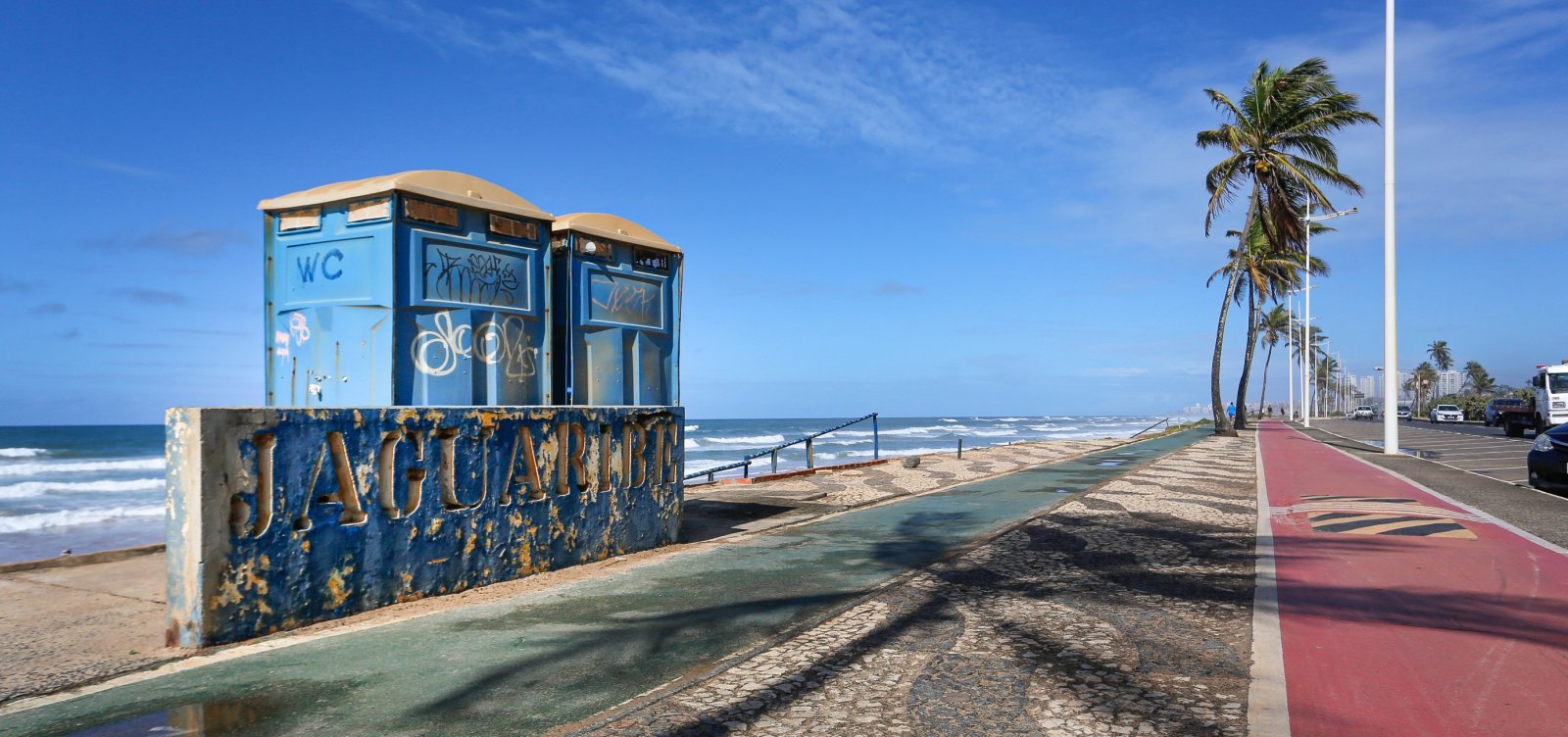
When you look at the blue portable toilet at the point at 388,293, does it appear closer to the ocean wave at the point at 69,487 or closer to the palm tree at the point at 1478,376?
the ocean wave at the point at 69,487

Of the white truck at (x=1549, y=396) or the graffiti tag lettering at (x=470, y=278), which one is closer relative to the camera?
the graffiti tag lettering at (x=470, y=278)

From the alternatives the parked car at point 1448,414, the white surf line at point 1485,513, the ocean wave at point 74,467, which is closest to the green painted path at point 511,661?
the white surf line at point 1485,513

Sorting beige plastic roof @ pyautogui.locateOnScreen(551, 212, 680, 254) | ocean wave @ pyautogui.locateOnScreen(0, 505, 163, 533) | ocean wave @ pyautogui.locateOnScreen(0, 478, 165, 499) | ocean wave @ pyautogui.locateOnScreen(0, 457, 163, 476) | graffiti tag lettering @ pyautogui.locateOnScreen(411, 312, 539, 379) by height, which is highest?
beige plastic roof @ pyautogui.locateOnScreen(551, 212, 680, 254)

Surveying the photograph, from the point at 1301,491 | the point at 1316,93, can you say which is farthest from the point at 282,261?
the point at 1316,93

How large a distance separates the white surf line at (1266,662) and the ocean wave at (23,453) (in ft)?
175

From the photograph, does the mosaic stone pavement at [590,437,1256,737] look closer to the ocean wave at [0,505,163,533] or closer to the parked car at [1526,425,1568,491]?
the parked car at [1526,425,1568,491]

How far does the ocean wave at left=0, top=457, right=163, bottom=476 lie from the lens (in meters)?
33.8

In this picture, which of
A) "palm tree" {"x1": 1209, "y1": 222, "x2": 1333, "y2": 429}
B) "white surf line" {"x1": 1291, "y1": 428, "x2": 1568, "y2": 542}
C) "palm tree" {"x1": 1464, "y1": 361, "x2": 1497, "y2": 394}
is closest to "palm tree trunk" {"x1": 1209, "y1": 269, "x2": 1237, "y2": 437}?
"palm tree" {"x1": 1209, "y1": 222, "x2": 1333, "y2": 429}

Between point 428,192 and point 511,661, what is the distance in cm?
331

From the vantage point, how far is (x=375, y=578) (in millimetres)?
5211

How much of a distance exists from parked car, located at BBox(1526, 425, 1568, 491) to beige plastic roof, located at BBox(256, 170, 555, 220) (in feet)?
43.1

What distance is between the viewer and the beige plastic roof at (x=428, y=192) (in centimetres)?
584

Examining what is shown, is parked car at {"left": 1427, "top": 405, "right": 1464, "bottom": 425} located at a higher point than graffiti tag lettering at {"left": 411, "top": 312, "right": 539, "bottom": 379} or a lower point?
lower

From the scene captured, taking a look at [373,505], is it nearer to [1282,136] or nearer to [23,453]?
[1282,136]
